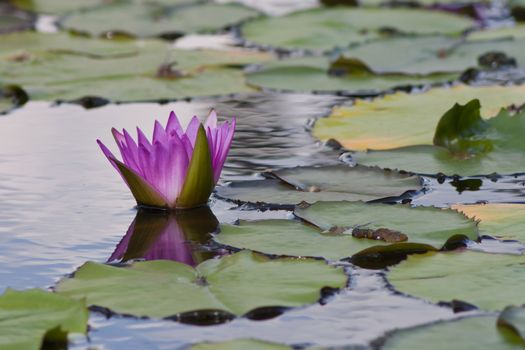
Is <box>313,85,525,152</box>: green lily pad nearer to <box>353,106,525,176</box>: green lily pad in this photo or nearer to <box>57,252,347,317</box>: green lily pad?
<box>353,106,525,176</box>: green lily pad

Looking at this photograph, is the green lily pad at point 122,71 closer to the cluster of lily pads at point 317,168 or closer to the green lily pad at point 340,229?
the cluster of lily pads at point 317,168

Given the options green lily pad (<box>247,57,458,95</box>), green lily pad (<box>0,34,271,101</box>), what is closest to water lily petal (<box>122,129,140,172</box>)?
green lily pad (<box>0,34,271,101</box>)

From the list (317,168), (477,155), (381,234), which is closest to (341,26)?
(477,155)

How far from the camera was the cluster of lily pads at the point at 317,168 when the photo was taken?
2250 millimetres

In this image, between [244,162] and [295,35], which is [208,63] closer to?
[295,35]

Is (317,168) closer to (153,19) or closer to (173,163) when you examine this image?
(173,163)

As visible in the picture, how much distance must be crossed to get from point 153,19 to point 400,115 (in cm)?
267

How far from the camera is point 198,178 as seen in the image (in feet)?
9.75

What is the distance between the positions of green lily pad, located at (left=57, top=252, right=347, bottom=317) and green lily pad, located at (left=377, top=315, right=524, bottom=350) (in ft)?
0.92

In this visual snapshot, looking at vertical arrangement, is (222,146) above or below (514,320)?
above

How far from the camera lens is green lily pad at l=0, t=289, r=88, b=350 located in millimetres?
2062

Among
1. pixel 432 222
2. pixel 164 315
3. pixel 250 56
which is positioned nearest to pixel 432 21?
pixel 250 56

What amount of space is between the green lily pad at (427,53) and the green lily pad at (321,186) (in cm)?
156

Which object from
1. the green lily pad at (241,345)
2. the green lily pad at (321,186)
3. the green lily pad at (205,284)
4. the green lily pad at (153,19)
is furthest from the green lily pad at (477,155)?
the green lily pad at (153,19)
